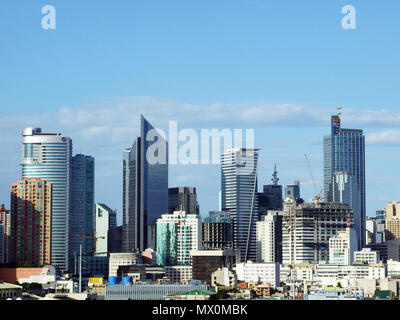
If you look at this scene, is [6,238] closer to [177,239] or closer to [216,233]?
[177,239]

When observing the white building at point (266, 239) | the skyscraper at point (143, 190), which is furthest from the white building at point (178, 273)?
the white building at point (266, 239)

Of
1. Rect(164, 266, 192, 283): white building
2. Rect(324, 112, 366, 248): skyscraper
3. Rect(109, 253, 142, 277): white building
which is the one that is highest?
Rect(324, 112, 366, 248): skyscraper

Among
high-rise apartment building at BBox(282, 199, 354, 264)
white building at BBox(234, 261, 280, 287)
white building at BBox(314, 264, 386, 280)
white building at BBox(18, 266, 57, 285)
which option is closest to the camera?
white building at BBox(18, 266, 57, 285)

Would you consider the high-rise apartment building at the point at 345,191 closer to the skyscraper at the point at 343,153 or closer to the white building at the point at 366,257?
the skyscraper at the point at 343,153

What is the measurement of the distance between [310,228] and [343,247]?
7333 millimetres

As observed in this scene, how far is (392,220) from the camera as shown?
134 metres

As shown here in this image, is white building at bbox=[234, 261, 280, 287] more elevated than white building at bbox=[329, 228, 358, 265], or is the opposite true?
white building at bbox=[329, 228, 358, 265]

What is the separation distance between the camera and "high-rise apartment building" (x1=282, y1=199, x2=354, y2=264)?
120 m

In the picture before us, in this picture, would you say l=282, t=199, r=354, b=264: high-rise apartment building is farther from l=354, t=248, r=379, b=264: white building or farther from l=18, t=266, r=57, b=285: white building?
l=18, t=266, r=57, b=285: white building

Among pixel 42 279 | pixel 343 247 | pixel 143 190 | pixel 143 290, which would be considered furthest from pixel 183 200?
pixel 143 290

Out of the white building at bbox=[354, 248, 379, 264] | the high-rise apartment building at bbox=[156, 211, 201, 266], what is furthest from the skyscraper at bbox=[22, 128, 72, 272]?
the white building at bbox=[354, 248, 379, 264]

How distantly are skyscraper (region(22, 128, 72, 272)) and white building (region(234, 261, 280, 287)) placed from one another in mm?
23698

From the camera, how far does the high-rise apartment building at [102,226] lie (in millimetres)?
120000

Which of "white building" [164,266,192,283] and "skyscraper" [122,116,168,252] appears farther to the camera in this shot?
"skyscraper" [122,116,168,252]
